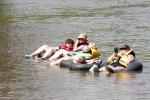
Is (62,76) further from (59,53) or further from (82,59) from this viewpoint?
(59,53)

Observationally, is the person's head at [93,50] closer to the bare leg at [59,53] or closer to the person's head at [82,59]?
the person's head at [82,59]

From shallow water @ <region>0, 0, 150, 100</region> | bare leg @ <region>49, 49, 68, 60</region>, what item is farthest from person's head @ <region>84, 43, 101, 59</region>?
bare leg @ <region>49, 49, 68, 60</region>

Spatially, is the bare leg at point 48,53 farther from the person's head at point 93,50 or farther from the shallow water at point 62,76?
the person's head at point 93,50

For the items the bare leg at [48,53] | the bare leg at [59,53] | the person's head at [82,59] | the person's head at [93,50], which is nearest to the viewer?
the person's head at [82,59]

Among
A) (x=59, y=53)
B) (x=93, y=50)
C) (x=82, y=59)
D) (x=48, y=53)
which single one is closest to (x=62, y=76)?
(x=82, y=59)

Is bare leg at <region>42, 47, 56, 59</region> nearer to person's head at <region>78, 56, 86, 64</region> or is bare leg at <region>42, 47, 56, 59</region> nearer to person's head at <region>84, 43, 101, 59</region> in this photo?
person's head at <region>84, 43, 101, 59</region>

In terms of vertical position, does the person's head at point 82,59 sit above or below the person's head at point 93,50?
below

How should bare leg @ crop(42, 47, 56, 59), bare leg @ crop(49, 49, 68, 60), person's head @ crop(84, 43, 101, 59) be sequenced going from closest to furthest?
person's head @ crop(84, 43, 101, 59) → bare leg @ crop(49, 49, 68, 60) → bare leg @ crop(42, 47, 56, 59)

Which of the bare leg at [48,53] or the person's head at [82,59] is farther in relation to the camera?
the bare leg at [48,53]

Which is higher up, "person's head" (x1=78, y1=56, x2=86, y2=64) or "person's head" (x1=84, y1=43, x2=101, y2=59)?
"person's head" (x1=84, y1=43, x2=101, y2=59)

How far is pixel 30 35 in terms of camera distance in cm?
2566

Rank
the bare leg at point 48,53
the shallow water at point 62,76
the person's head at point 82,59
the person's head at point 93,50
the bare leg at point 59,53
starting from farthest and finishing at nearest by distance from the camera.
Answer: the bare leg at point 48,53, the bare leg at point 59,53, the person's head at point 93,50, the person's head at point 82,59, the shallow water at point 62,76

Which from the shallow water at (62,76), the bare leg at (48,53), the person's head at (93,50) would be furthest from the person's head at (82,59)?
the bare leg at (48,53)

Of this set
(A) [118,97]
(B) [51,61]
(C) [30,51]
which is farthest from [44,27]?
(A) [118,97]
